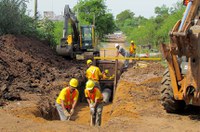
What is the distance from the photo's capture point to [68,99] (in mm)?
10008

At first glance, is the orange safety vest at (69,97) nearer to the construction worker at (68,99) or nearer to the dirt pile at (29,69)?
the construction worker at (68,99)

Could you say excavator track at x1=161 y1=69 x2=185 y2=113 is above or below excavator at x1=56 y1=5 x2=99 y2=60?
below

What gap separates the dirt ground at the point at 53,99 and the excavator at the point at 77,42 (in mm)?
823

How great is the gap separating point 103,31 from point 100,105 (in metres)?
64.2

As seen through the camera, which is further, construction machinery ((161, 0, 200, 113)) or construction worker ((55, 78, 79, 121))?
construction worker ((55, 78, 79, 121))

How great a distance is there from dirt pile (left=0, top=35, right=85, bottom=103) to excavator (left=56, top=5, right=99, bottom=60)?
1.85 ft

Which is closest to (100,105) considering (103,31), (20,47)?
(20,47)

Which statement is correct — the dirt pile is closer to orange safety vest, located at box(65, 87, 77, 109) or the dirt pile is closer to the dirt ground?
the dirt ground

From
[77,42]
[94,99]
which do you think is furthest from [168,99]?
[77,42]

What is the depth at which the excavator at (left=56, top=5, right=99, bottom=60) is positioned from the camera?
22562 millimetres

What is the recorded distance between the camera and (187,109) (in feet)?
35.1

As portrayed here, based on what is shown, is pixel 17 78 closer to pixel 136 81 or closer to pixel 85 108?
pixel 85 108

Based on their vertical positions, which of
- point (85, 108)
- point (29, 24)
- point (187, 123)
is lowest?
point (85, 108)

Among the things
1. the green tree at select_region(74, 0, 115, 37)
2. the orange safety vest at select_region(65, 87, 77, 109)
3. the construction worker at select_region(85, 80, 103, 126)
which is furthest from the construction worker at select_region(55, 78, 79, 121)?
the green tree at select_region(74, 0, 115, 37)
